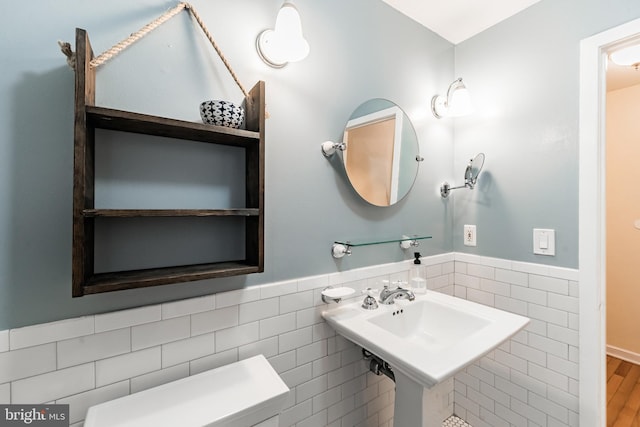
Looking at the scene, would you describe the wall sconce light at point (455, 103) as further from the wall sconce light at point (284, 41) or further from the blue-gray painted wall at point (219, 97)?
the wall sconce light at point (284, 41)

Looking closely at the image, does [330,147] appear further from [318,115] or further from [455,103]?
[455,103]

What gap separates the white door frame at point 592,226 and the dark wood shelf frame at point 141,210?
1.42 meters

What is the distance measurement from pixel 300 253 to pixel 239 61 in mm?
764

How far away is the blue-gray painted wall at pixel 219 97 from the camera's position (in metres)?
0.69

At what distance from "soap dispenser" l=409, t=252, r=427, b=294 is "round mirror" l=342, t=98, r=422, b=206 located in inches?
13.8

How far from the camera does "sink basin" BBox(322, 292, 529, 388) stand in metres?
0.80

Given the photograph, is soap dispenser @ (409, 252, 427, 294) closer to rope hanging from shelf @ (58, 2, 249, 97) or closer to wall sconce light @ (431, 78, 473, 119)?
wall sconce light @ (431, 78, 473, 119)

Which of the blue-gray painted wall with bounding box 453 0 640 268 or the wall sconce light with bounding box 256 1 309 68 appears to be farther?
the blue-gray painted wall with bounding box 453 0 640 268

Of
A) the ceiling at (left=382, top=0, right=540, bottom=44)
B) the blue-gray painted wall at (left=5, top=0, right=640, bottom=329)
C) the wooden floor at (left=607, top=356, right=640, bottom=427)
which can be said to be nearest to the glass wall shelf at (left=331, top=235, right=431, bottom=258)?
the blue-gray painted wall at (left=5, top=0, right=640, bottom=329)

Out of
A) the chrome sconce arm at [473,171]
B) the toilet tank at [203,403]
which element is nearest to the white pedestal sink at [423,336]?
the toilet tank at [203,403]

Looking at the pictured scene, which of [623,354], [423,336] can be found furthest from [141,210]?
[623,354]

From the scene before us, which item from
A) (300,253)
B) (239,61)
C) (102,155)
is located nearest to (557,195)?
(300,253)

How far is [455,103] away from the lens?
1.50m

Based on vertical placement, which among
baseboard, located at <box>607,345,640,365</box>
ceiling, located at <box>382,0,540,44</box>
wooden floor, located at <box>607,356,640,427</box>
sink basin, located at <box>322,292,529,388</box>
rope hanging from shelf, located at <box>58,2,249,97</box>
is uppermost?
ceiling, located at <box>382,0,540,44</box>
